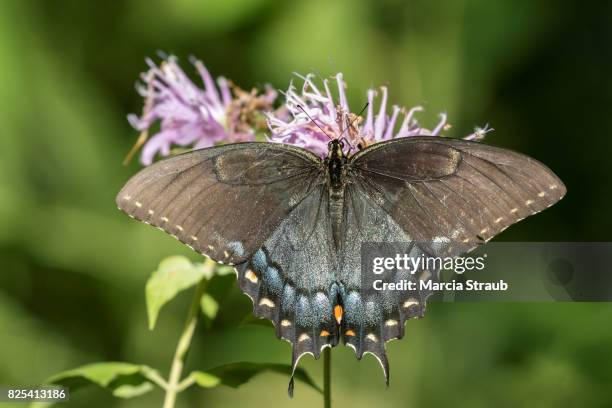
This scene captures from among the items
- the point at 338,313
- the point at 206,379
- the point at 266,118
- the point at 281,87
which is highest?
the point at 281,87

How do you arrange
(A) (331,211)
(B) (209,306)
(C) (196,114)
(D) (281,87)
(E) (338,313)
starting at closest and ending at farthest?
(E) (338,313) < (A) (331,211) < (B) (209,306) < (C) (196,114) < (D) (281,87)

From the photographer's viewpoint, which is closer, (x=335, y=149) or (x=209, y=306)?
(x=335, y=149)

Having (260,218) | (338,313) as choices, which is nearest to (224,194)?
(260,218)

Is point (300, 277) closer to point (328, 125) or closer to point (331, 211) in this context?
point (331, 211)

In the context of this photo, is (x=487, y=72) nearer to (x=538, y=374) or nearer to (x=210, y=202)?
(x=538, y=374)

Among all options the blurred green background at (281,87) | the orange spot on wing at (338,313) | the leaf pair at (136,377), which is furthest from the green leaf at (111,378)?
the blurred green background at (281,87)

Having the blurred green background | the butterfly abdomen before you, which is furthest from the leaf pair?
the blurred green background

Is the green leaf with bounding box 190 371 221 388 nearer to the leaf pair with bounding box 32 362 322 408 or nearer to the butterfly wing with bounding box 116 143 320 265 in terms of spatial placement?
the leaf pair with bounding box 32 362 322 408
